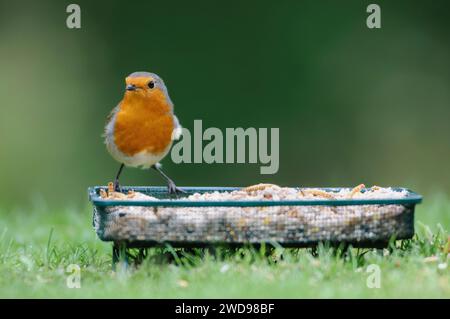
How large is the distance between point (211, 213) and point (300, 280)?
64cm

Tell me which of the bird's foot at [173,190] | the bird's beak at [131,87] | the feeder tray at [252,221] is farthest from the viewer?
the bird's foot at [173,190]

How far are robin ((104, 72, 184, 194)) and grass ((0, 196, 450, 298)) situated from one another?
61 centimetres

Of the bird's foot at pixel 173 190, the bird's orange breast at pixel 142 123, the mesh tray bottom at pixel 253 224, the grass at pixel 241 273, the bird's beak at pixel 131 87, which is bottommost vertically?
the grass at pixel 241 273

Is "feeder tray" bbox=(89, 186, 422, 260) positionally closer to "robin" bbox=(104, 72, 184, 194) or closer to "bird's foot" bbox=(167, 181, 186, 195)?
"robin" bbox=(104, 72, 184, 194)

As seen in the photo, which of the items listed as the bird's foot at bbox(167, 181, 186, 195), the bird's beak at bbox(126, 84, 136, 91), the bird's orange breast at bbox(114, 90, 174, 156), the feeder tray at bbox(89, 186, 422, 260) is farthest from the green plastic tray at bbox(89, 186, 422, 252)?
the bird's foot at bbox(167, 181, 186, 195)

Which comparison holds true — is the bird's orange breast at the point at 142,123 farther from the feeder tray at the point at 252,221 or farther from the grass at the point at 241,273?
the grass at the point at 241,273

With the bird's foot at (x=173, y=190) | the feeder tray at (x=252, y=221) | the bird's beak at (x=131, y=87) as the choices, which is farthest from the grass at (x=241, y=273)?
the bird's beak at (x=131, y=87)

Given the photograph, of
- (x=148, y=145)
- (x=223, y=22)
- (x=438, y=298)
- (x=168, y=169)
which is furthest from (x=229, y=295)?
(x=223, y=22)

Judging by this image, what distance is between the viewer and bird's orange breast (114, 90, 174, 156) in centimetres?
548

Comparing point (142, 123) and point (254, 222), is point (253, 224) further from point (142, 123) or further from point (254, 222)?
point (142, 123)

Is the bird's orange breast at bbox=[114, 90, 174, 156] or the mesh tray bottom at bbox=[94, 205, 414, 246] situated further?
the bird's orange breast at bbox=[114, 90, 174, 156]

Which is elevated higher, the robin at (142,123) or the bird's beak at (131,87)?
the bird's beak at (131,87)

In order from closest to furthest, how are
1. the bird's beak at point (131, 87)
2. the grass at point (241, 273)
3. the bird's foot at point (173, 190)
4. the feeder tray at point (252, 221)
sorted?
the grass at point (241, 273) → the feeder tray at point (252, 221) → the bird's beak at point (131, 87) → the bird's foot at point (173, 190)

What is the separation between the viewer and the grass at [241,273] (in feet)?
14.9
